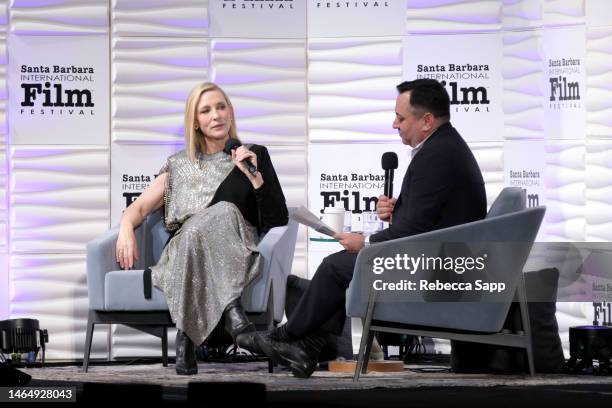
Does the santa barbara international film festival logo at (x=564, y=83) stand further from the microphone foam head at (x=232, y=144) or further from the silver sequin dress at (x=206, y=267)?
the silver sequin dress at (x=206, y=267)

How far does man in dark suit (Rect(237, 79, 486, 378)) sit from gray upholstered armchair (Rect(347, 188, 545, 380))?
0.14m

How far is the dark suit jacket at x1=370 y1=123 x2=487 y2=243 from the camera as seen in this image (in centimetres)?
481

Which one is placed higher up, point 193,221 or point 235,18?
point 235,18

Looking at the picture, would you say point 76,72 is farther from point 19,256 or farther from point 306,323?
point 306,323

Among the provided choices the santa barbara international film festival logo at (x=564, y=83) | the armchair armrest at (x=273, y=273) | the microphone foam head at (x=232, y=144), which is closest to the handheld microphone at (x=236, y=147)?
the microphone foam head at (x=232, y=144)

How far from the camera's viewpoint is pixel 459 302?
4.66 m

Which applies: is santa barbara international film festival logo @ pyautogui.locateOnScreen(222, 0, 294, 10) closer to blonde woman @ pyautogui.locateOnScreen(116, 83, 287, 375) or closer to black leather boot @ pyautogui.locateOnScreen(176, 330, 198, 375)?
blonde woman @ pyautogui.locateOnScreen(116, 83, 287, 375)

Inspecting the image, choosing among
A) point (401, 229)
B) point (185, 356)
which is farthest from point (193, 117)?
point (401, 229)

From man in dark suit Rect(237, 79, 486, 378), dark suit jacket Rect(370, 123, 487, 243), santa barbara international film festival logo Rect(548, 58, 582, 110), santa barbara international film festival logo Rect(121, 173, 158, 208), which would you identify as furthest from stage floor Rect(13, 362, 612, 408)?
santa barbara international film festival logo Rect(548, 58, 582, 110)

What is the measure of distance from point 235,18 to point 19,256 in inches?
80.6

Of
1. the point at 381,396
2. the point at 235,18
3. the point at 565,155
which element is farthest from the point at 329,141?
the point at 381,396

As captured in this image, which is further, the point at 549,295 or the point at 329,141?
the point at 329,141

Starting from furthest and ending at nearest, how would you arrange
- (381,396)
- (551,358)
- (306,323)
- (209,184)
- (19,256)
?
1. (19,256)
2. (209,184)
3. (551,358)
4. (306,323)
5. (381,396)

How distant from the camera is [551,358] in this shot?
5.28 metres
